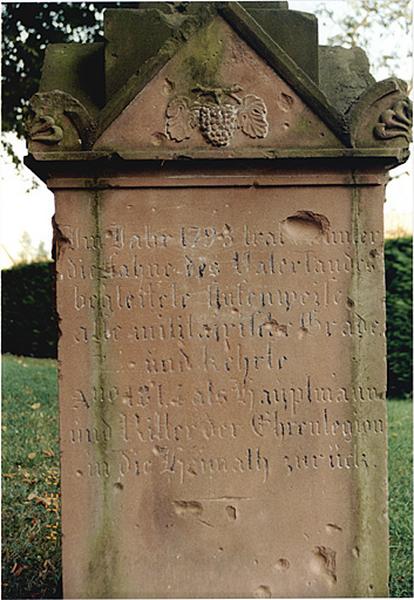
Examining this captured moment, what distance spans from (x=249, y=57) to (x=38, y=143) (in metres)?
0.94

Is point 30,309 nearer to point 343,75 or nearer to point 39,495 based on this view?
point 39,495

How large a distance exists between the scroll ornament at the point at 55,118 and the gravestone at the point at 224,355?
0.11 m

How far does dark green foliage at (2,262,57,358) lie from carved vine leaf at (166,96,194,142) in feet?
35.7

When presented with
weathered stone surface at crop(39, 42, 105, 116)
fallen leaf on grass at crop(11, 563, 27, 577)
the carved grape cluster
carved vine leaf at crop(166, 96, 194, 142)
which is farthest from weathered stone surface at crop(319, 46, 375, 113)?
fallen leaf on grass at crop(11, 563, 27, 577)

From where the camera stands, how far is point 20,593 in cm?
375

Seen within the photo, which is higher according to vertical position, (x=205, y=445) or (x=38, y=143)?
(x=38, y=143)

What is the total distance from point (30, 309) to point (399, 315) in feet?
23.1

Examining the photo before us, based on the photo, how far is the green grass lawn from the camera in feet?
13.1

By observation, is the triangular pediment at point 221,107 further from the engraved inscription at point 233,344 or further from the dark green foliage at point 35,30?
the dark green foliage at point 35,30

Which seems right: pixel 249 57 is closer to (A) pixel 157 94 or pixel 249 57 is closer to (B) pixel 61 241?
(A) pixel 157 94

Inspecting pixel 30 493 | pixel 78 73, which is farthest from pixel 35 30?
pixel 78 73

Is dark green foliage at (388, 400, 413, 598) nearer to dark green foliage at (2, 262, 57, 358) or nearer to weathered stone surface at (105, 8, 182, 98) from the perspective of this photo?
weathered stone surface at (105, 8, 182, 98)

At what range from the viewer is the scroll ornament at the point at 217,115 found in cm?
294

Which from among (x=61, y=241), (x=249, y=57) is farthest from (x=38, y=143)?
(x=249, y=57)
